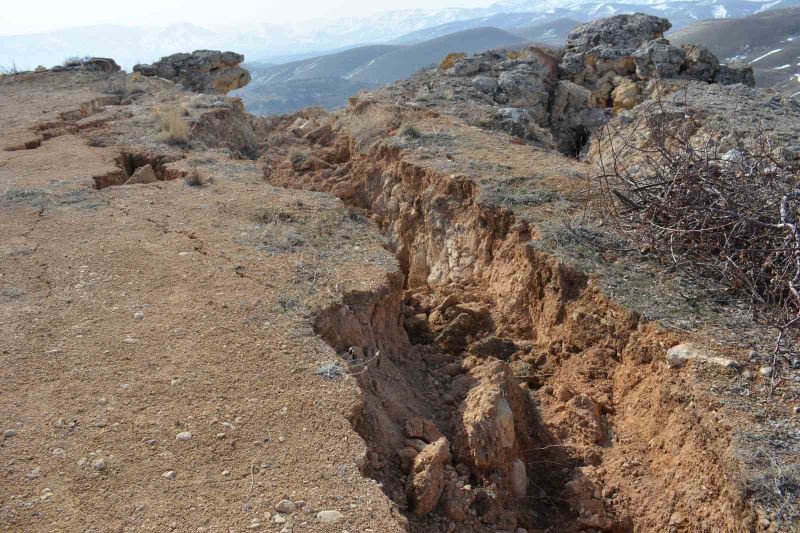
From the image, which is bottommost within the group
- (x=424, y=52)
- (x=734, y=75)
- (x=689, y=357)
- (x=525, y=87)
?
(x=689, y=357)

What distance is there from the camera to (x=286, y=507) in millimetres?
2318

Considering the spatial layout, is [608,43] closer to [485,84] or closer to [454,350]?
[485,84]

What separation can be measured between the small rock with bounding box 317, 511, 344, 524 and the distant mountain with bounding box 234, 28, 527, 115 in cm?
3410

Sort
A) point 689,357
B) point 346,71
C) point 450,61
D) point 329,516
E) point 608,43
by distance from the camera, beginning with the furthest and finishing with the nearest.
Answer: point 346,71 < point 608,43 < point 450,61 < point 689,357 < point 329,516

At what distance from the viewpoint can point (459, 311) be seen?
464 cm

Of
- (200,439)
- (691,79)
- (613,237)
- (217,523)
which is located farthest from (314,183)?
(691,79)

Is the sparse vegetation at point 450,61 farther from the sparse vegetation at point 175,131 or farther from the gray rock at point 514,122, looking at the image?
the sparse vegetation at point 175,131

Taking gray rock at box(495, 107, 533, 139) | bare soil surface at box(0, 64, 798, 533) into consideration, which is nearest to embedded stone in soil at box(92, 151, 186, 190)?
bare soil surface at box(0, 64, 798, 533)

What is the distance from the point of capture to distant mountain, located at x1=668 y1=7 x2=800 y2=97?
3509cm

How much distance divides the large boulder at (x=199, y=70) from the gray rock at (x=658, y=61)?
955 cm

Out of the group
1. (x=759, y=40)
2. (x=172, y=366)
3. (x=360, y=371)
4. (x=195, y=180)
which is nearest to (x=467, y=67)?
(x=195, y=180)

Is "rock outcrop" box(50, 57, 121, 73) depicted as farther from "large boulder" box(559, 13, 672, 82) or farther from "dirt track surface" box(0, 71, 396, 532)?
"large boulder" box(559, 13, 672, 82)

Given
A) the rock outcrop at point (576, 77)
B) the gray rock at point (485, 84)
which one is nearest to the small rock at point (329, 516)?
the rock outcrop at point (576, 77)

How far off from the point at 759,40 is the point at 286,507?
5006 cm
